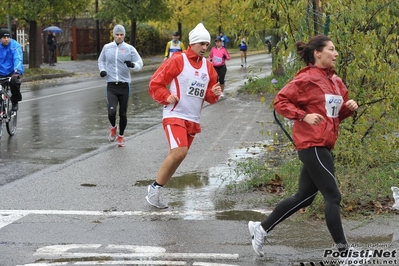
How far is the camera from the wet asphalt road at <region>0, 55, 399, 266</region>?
6348mm

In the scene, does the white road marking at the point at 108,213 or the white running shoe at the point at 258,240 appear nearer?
the white running shoe at the point at 258,240

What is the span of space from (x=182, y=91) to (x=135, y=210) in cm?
133

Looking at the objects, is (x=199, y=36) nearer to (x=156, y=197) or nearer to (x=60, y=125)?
(x=156, y=197)

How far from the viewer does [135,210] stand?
802 cm

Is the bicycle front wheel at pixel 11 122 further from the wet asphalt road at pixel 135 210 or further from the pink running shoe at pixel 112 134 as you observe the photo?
the pink running shoe at pixel 112 134

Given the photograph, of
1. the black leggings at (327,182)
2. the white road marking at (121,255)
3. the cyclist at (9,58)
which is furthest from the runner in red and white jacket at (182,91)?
the cyclist at (9,58)

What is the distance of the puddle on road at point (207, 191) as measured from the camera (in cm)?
783

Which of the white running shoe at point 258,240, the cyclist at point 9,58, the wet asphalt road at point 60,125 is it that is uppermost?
the cyclist at point 9,58

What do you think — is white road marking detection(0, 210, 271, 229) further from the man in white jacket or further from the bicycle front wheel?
the bicycle front wheel

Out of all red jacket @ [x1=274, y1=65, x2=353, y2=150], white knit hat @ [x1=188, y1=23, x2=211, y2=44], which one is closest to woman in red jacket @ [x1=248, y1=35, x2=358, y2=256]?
red jacket @ [x1=274, y1=65, x2=353, y2=150]

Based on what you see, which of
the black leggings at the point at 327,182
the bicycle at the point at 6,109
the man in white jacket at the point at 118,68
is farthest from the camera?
the bicycle at the point at 6,109

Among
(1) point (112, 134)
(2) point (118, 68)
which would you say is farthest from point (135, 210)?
(1) point (112, 134)

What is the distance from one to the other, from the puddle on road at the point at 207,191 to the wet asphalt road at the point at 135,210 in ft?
0.04

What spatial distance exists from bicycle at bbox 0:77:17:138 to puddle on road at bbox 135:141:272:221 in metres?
4.54
